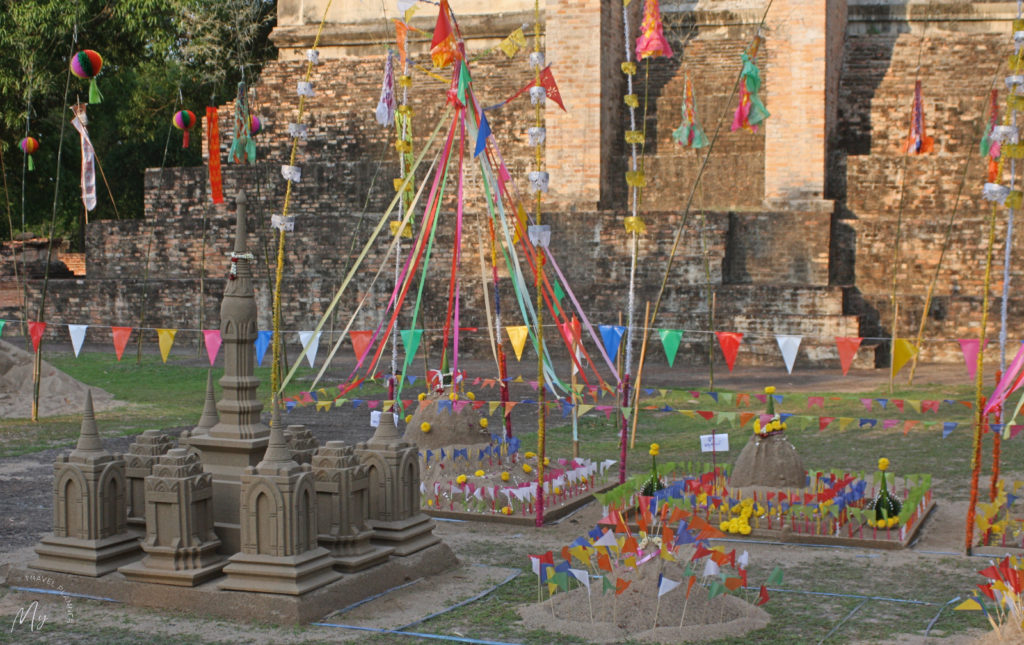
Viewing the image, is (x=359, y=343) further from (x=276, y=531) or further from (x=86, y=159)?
(x=276, y=531)

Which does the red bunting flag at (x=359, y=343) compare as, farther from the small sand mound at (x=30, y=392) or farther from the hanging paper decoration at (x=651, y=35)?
the small sand mound at (x=30, y=392)

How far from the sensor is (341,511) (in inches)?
279

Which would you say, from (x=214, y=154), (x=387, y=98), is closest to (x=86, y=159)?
(x=214, y=154)

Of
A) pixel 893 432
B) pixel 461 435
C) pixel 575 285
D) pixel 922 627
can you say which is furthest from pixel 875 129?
pixel 922 627

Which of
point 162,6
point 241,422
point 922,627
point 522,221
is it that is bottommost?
point 922,627

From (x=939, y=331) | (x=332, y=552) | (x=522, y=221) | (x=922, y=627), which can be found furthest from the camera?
(x=939, y=331)

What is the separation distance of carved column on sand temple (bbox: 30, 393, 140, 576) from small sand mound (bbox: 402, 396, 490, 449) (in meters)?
4.31

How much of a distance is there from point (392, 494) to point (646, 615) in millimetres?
1919

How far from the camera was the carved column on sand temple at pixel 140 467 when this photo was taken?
7391mm

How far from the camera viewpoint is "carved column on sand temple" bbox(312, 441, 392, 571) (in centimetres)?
705

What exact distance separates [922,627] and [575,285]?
49.8 ft

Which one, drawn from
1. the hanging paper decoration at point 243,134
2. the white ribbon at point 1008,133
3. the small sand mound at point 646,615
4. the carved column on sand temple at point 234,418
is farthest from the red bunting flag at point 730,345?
the hanging paper decoration at point 243,134

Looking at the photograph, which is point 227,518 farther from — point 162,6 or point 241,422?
point 162,6

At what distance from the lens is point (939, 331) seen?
20.2 metres
